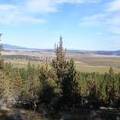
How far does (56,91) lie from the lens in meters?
75.9

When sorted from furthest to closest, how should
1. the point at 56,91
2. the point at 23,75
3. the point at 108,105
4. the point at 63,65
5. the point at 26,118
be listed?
1. the point at 23,75
2. the point at 108,105
3. the point at 63,65
4. the point at 56,91
5. the point at 26,118

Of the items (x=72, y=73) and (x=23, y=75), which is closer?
(x=72, y=73)

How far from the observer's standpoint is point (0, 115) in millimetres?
37531

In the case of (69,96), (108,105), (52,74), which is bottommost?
(108,105)

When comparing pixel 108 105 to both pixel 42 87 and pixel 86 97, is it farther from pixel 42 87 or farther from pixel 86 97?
pixel 42 87

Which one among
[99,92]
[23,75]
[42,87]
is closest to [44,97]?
[42,87]

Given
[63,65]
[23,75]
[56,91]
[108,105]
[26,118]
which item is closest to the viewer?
[26,118]

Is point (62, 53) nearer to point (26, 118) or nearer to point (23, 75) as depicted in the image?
point (26, 118)

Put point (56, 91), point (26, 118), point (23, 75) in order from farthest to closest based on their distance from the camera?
point (23, 75), point (56, 91), point (26, 118)

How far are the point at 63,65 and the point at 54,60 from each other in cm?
240

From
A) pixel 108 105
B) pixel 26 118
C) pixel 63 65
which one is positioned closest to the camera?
pixel 26 118

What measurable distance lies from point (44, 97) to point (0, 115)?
137ft

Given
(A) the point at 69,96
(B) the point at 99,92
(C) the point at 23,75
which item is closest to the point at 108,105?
(B) the point at 99,92

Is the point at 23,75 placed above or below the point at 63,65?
below
